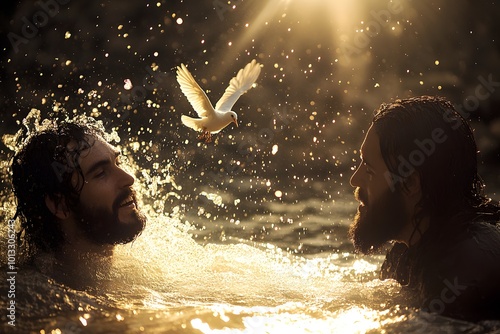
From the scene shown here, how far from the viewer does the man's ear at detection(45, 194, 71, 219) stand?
238 inches

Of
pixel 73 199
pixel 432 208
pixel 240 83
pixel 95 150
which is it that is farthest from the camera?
pixel 240 83

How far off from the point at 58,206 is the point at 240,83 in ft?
8.31

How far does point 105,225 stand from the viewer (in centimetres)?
604

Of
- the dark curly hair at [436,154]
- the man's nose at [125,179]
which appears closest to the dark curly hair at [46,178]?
the man's nose at [125,179]

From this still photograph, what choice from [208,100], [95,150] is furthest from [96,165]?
[208,100]

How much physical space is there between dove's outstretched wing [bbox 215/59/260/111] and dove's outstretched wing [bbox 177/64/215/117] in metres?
0.32

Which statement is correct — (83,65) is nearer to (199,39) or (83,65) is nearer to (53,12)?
(53,12)

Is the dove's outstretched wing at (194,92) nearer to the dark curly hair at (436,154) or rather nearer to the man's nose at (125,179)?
the man's nose at (125,179)

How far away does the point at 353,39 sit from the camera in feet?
68.2

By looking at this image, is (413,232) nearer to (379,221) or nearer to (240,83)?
(379,221)

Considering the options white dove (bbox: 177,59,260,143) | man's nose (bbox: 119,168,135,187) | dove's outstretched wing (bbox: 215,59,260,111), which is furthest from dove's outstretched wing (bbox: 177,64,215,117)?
man's nose (bbox: 119,168,135,187)

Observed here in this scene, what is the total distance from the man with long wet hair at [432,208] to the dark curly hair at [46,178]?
2632 mm

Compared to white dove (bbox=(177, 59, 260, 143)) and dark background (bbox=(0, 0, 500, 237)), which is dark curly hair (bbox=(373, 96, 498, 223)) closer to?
white dove (bbox=(177, 59, 260, 143))

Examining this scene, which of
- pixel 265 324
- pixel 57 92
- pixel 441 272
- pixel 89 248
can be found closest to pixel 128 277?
pixel 89 248
